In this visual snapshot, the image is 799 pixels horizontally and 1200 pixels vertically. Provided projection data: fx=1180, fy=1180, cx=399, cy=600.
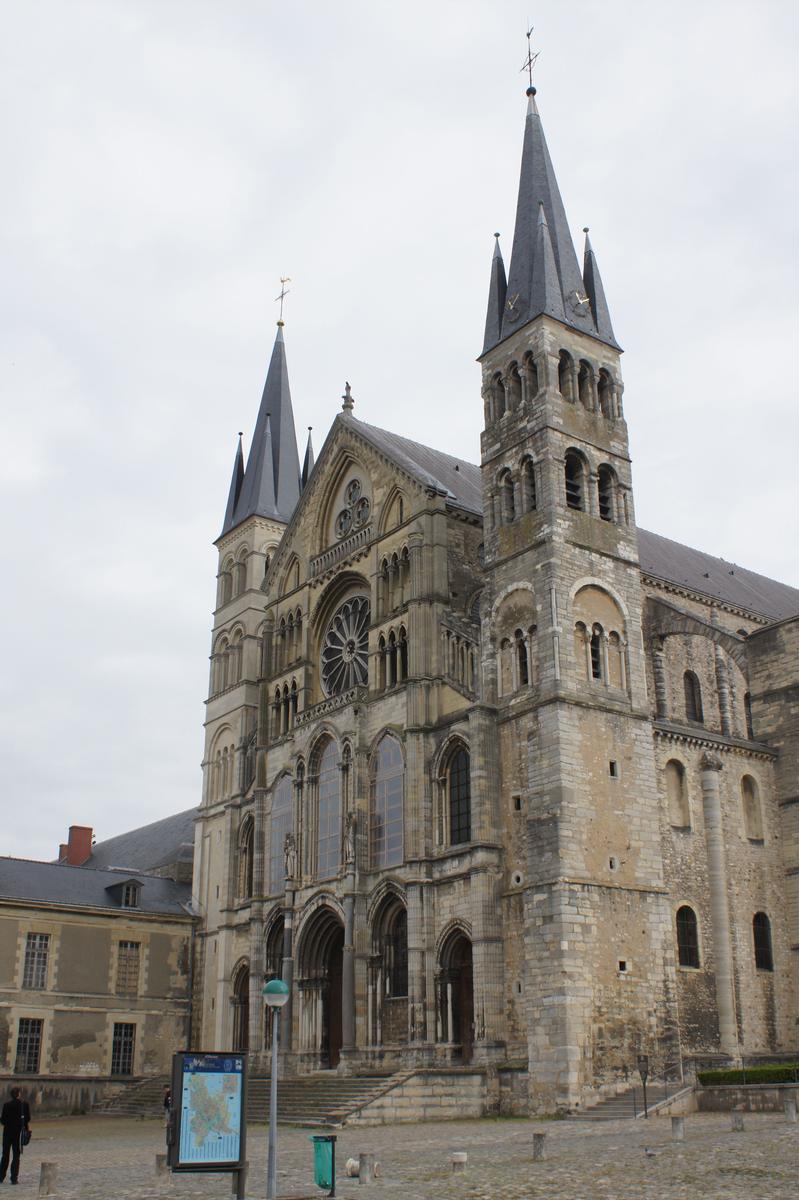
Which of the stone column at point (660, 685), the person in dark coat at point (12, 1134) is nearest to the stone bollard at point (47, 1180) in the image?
the person in dark coat at point (12, 1134)

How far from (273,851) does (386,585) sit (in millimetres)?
10782

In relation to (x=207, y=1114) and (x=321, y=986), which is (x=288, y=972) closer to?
(x=321, y=986)

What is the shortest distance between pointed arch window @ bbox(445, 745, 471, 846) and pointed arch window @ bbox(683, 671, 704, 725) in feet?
27.7

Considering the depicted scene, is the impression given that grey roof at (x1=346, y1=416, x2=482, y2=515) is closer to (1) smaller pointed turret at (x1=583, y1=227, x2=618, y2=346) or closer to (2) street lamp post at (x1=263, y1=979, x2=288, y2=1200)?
(1) smaller pointed turret at (x1=583, y1=227, x2=618, y2=346)

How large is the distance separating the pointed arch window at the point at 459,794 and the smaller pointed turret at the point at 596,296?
47.5 feet

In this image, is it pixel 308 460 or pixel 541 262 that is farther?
pixel 308 460

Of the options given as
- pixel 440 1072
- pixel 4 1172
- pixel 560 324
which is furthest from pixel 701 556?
pixel 4 1172

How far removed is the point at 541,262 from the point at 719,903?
20668 mm

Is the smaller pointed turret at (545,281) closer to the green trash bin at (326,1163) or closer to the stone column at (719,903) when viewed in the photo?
the stone column at (719,903)

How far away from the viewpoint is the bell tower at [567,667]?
98.6ft

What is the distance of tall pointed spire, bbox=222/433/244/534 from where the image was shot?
55.5 meters

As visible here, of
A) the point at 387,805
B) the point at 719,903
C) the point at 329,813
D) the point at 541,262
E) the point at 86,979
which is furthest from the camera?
the point at 86,979

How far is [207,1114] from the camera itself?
14219mm

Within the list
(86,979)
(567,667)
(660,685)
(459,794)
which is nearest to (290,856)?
(459,794)
